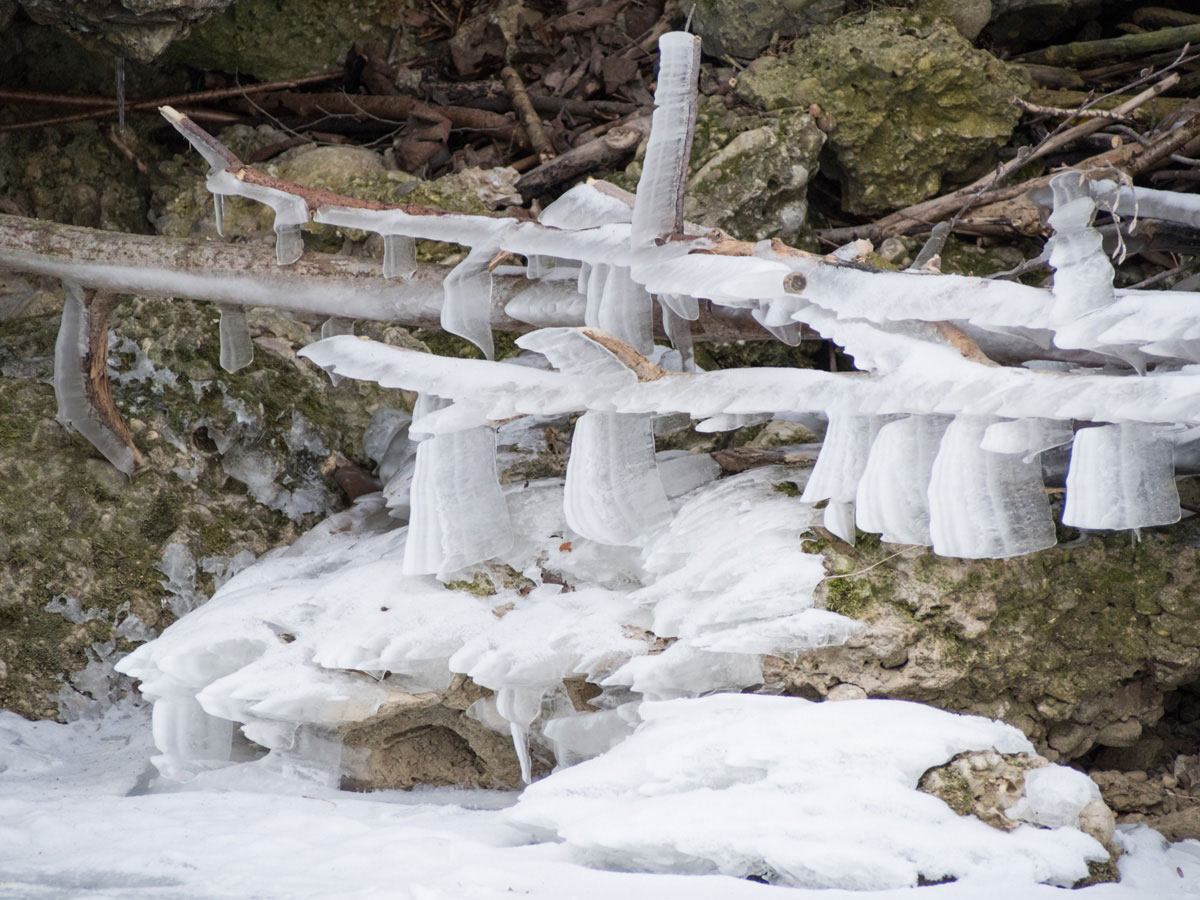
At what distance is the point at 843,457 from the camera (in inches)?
88.0

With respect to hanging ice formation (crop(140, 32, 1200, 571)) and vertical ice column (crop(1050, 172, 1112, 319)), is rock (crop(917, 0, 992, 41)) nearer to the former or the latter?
hanging ice formation (crop(140, 32, 1200, 571))

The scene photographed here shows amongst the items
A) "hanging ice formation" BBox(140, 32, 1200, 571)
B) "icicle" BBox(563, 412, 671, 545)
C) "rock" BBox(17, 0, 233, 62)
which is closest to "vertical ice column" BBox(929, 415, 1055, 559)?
"hanging ice formation" BBox(140, 32, 1200, 571)

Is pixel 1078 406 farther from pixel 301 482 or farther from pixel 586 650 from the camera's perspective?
pixel 301 482

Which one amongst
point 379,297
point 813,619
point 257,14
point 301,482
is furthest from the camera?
point 257,14

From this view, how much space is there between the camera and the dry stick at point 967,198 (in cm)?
336

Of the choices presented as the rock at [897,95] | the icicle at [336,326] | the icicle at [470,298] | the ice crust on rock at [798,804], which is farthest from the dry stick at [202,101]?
the ice crust on rock at [798,804]

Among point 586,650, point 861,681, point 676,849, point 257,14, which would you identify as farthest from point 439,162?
point 676,849

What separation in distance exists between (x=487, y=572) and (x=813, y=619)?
34.7 inches

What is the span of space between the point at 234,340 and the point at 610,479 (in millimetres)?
1294

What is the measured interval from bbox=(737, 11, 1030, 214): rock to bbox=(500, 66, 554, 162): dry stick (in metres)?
0.80

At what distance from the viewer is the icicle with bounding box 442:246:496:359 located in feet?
8.89

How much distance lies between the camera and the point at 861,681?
90.0 inches

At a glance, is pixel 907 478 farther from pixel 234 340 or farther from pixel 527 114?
pixel 527 114

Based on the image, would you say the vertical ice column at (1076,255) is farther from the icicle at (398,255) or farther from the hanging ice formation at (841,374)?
the icicle at (398,255)
